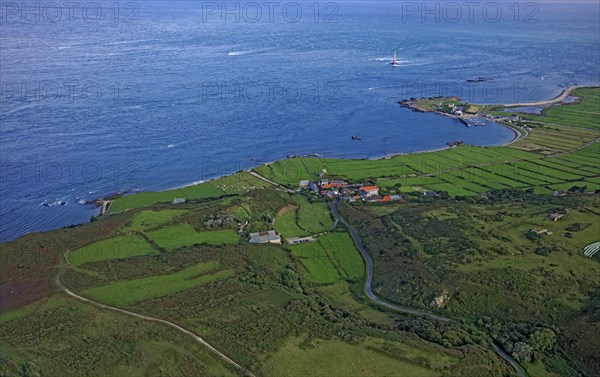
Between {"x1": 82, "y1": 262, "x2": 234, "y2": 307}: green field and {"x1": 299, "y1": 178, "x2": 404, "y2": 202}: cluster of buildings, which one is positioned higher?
{"x1": 299, "y1": 178, "x2": 404, "y2": 202}: cluster of buildings

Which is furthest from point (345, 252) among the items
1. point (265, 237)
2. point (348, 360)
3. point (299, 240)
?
point (348, 360)

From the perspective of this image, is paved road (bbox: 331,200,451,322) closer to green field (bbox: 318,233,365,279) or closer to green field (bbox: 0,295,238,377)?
green field (bbox: 318,233,365,279)

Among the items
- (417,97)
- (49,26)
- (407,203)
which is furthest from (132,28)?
(407,203)

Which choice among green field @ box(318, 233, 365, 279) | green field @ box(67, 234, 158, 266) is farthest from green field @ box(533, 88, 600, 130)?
green field @ box(67, 234, 158, 266)

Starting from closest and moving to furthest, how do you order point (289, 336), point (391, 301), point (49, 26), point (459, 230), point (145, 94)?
point (289, 336) → point (391, 301) → point (459, 230) → point (145, 94) → point (49, 26)

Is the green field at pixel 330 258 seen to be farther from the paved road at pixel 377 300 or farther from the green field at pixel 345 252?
the paved road at pixel 377 300

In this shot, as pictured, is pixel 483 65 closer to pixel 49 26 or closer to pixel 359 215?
pixel 359 215
